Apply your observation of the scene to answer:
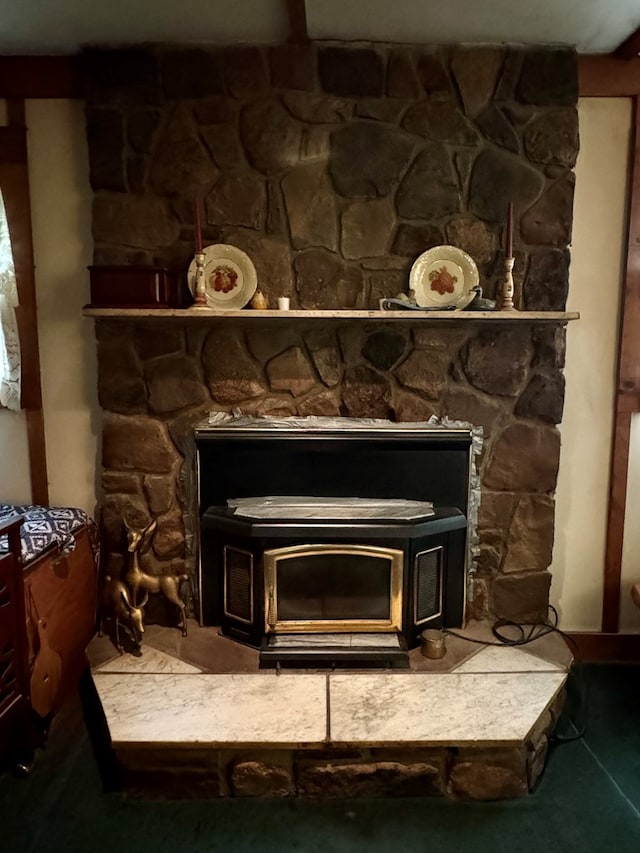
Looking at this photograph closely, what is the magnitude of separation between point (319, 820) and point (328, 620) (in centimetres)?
65

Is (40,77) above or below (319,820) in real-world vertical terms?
above

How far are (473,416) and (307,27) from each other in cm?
148

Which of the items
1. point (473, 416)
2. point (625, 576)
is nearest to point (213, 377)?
point (473, 416)

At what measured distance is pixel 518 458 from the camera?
2.38 metres

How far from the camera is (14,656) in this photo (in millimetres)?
1864

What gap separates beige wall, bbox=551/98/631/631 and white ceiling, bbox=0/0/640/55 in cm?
34

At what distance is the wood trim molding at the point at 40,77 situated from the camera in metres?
2.30

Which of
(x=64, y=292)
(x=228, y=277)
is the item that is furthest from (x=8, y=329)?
(x=228, y=277)

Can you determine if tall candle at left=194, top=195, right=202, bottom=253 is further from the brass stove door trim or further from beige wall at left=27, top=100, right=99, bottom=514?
the brass stove door trim

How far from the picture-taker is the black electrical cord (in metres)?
2.22

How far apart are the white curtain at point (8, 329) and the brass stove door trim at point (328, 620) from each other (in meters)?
1.21

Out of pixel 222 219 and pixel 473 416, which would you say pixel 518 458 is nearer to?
pixel 473 416

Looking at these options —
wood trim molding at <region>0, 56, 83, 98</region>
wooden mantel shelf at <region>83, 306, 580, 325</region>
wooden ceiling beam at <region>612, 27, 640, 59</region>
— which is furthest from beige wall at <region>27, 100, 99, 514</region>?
wooden ceiling beam at <region>612, 27, 640, 59</region>

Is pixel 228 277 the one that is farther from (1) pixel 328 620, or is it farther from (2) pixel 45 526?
(1) pixel 328 620
